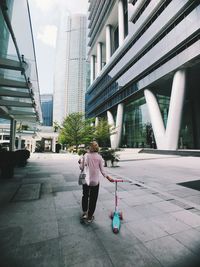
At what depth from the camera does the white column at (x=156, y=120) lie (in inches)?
932

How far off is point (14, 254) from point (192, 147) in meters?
35.2

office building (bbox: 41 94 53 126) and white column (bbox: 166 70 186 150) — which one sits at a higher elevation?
office building (bbox: 41 94 53 126)

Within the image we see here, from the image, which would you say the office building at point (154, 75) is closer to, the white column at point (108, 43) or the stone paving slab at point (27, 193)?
the white column at point (108, 43)

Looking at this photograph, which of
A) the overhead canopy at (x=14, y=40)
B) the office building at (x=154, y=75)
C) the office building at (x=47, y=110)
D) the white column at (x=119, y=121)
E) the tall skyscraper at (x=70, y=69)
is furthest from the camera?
the office building at (x=47, y=110)

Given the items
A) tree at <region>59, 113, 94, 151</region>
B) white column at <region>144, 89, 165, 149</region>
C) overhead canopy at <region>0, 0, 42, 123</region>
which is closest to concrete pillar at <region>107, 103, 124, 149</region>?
tree at <region>59, 113, 94, 151</region>

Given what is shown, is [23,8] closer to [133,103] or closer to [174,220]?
[174,220]

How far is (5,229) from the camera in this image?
10.1 ft

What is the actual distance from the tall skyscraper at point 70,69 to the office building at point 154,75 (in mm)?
72858

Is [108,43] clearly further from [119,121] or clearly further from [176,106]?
[176,106]

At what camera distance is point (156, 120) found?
24.7 m

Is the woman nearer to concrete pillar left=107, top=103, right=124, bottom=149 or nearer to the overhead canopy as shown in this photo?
the overhead canopy

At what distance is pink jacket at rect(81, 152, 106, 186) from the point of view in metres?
3.23

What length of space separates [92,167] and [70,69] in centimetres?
13728

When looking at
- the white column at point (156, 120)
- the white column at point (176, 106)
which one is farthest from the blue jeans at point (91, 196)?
the white column at point (156, 120)
